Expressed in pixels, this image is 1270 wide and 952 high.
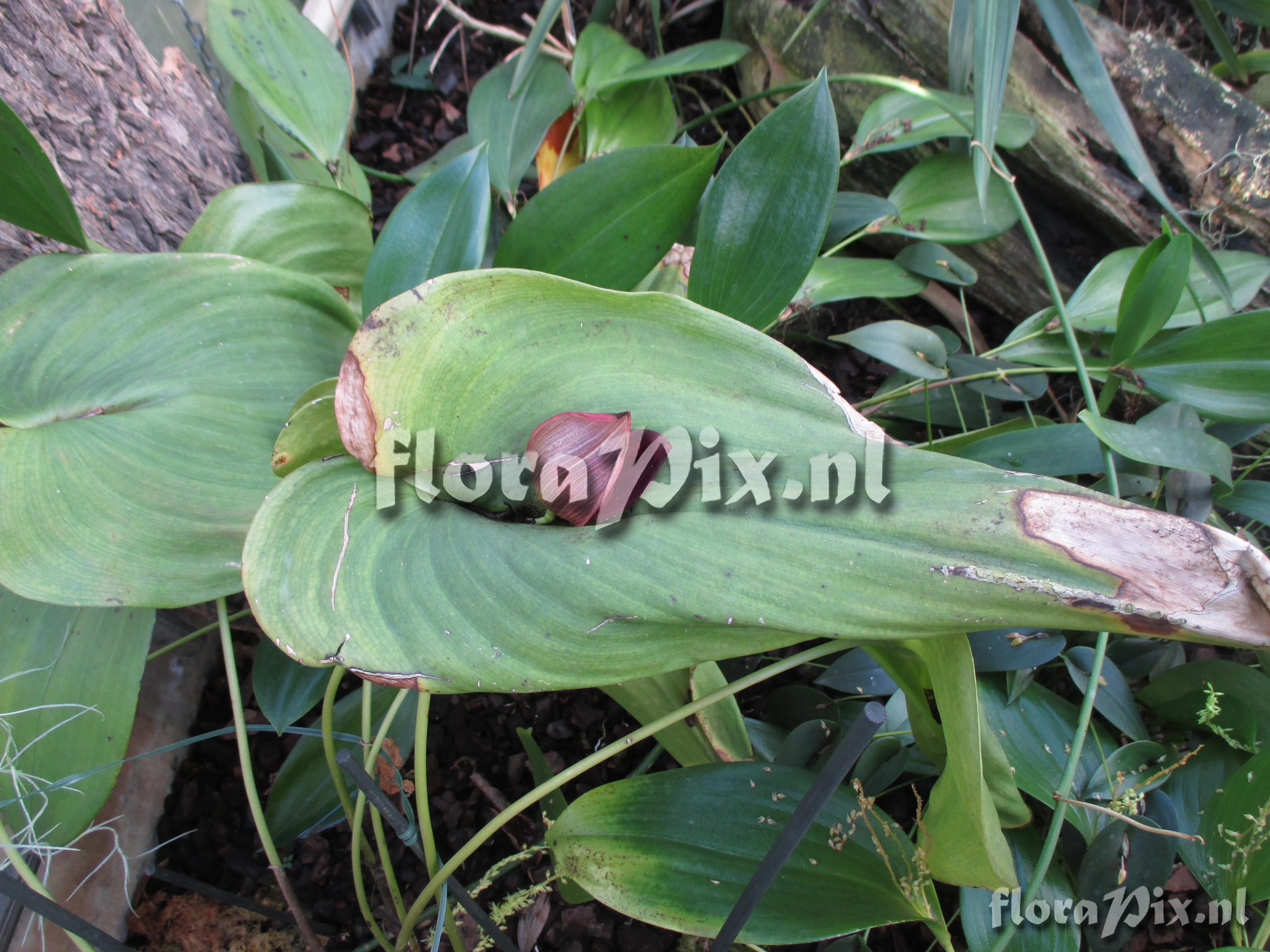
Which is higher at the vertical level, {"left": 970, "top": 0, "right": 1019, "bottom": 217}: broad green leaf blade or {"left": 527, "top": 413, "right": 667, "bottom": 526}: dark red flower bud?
{"left": 970, "top": 0, "right": 1019, "bottom": 217}: broad green leaf blade

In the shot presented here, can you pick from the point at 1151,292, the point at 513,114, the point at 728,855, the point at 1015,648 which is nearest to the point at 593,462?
the point at 728,855

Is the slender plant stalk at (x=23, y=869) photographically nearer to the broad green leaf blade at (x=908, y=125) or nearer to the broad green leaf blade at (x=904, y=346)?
the broad green leaf blade at (x=904, y=346)

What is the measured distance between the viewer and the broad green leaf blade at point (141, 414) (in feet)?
1.49

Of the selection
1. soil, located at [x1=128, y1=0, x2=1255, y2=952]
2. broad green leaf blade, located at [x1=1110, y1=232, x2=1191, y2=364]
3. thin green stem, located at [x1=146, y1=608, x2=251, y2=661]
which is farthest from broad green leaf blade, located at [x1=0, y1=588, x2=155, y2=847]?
broad green leaf blade, located at [x1=1110, y1=232, x2=1191, y2=364]

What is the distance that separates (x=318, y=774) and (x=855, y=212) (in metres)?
0.90

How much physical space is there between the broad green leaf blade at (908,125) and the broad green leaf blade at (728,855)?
2.54 ft

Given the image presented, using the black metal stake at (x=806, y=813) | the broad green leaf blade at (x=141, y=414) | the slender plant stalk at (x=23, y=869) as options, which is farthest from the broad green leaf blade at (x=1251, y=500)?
the slender plant stalk at (x=23, y=869)

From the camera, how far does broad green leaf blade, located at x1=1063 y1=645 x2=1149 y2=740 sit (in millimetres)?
613

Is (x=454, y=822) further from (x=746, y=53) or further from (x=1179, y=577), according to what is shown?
(x=746, y=53)

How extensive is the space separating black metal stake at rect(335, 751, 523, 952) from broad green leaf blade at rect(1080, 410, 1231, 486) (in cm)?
→ 60

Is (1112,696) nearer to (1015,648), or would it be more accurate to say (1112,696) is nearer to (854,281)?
(1015,648)

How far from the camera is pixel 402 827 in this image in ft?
1.40

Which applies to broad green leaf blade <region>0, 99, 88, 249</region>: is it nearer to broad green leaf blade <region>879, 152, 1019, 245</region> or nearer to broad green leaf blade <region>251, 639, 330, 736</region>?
broad green leaf blade <region>251, 639, 330, 736</region>

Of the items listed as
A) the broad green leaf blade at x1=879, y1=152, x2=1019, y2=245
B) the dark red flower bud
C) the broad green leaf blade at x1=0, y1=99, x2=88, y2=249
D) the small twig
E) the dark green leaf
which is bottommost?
the small twig
